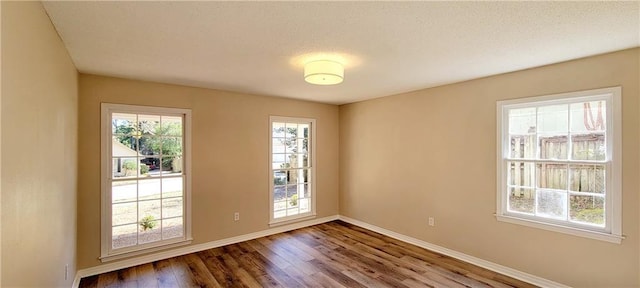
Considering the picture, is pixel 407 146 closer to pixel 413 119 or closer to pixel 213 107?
pixel 413 119

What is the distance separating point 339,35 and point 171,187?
3039 millimetres

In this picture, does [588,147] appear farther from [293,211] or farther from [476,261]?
[293,211]

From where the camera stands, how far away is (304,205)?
17.1 feet

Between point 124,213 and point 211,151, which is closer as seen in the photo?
point 124,213

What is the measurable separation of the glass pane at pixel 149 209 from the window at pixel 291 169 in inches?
63.7

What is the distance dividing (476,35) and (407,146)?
2322 mm

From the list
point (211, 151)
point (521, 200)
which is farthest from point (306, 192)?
point (521, 200)

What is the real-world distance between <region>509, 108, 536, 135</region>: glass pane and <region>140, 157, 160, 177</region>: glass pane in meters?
4.31

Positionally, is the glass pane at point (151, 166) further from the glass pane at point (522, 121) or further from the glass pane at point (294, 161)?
the glass pane at point (522, 121)

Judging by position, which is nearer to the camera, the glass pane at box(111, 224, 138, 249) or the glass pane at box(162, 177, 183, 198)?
the glass pane at box(111, 224, 138, 249)

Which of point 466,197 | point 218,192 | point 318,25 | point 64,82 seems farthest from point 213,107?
point 466,197

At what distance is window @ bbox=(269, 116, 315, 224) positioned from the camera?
4764 millimetres

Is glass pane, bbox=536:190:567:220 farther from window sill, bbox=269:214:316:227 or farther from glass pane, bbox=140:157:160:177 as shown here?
glass pane, bbox=140:157:160:177

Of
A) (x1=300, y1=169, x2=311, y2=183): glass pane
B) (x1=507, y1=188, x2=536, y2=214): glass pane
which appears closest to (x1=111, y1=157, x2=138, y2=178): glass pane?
(x1=300, y1=169, x2=311, y2=183): glass pane
